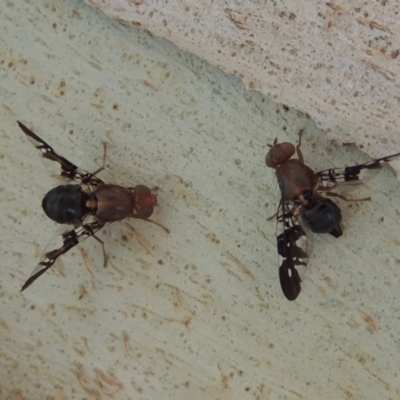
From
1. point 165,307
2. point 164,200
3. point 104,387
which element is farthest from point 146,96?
point 104,387

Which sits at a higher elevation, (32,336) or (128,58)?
(128,58)

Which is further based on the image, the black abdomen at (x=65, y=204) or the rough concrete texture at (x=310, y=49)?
the black abdomen at (x=65, y=204)

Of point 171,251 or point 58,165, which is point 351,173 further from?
point 58,165

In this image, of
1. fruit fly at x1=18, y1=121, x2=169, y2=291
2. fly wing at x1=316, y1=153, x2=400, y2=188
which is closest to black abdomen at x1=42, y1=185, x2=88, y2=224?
fruit fly at x1=18, y1=121, x2=169, y2=291

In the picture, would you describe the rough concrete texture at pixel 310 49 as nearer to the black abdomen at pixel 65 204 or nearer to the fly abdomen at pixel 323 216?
the fly abdomen at pixel 323 216

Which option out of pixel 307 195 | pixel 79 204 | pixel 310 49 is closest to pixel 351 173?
A: pixel 307 195

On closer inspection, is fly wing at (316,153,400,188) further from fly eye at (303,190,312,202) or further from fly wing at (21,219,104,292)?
fly wing at (21,219,104,292)

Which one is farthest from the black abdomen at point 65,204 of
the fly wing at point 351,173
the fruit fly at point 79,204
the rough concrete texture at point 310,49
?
the fly wing at point 351,173

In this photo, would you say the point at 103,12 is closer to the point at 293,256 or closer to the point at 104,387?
the point at 293,256
